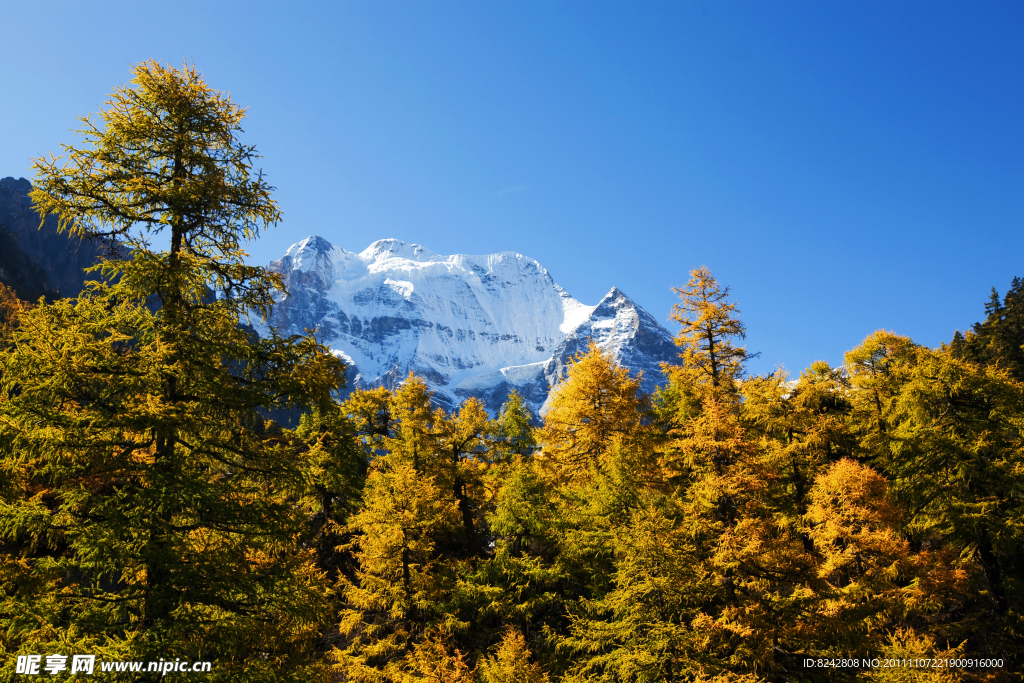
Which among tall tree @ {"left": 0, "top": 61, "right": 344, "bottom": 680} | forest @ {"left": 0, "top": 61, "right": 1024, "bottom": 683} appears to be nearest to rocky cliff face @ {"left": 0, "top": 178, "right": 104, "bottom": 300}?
forest @ {"left": 0, "top": 61, "right": 1024, "bottom": 683}

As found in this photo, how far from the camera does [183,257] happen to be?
7996 mm

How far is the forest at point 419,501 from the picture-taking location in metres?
7.07

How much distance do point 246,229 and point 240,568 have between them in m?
5.32

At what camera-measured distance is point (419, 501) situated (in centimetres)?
1734

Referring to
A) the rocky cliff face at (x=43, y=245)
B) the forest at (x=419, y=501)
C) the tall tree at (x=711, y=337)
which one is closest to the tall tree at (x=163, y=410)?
the forest at (x=419, y=501)

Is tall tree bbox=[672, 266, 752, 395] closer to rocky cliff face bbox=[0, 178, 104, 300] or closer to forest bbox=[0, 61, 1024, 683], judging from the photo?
forest bbox=[0, 61, 1024, 683]

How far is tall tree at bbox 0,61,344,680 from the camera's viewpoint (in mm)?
6770

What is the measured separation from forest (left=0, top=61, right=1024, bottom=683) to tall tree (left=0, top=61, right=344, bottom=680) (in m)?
0.04

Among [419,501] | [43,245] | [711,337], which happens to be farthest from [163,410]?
[43,245]

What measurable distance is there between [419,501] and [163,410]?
36.8 ft

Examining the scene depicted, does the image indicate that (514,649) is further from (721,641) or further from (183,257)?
(183,257)

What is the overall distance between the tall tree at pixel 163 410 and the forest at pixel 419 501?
4cm

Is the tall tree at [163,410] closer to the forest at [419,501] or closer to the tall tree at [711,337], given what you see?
the forest at [419,501]

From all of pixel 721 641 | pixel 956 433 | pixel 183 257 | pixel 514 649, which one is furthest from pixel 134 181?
pixel 956 433
